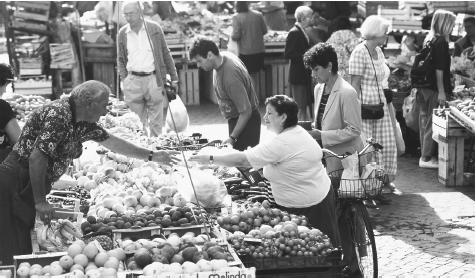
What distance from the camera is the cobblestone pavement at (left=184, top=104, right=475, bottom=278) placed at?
725 cm

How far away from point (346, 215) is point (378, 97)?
238cm

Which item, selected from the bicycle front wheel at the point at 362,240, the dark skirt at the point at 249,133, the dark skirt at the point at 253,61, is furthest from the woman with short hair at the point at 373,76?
the dark skirt at the point at 253,61

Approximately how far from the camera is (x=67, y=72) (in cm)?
1528

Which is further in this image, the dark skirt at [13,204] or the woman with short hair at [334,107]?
the woman with short hair at [334,107]

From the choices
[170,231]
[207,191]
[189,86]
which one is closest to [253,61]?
[189,86]

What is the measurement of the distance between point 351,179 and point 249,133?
210cm

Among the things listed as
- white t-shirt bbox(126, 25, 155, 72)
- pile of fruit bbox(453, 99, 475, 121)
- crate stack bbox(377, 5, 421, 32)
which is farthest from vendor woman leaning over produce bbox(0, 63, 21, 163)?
crate stack bbox(377, 5, 421, 32)

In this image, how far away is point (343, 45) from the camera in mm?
11742

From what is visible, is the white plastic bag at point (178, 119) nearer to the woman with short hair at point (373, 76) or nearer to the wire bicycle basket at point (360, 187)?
the woman with short hair at point (373, 76)

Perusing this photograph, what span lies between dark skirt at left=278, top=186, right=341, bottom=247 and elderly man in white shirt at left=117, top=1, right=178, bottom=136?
4.70 m

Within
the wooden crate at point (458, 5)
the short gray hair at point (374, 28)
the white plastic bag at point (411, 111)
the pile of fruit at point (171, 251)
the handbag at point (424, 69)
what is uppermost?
the short gray hair at point (374, 28)

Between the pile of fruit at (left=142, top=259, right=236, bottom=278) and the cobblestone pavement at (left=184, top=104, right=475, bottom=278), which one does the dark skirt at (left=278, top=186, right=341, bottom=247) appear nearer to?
the cobblestone pavement at (left=184, top=104, right=475, bottom=278)

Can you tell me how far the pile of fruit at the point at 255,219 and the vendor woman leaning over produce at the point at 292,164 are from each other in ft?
0.73

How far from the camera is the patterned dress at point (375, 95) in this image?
8891 mm
